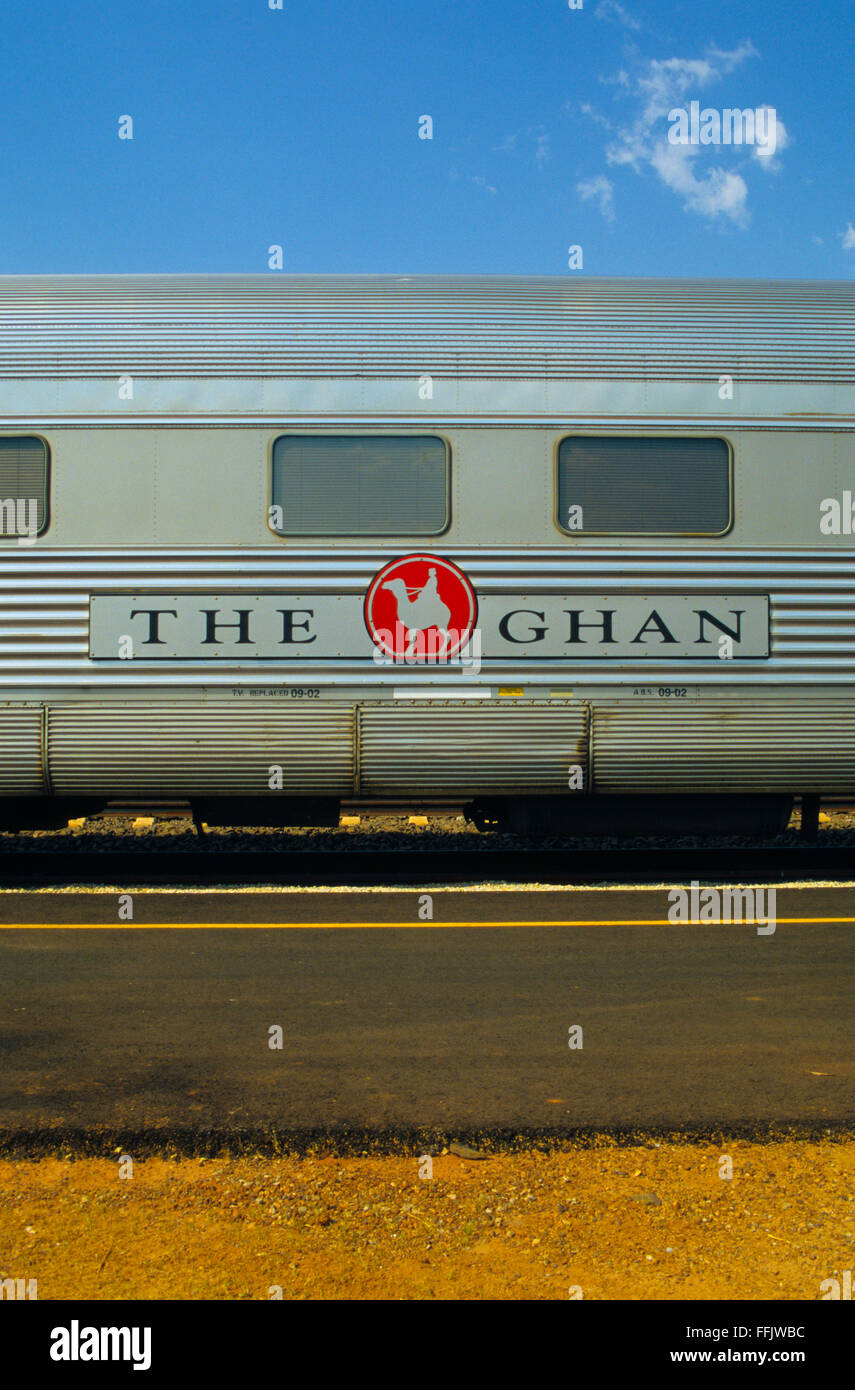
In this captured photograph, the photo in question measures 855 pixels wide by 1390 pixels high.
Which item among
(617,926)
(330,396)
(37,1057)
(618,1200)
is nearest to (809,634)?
(617,926)

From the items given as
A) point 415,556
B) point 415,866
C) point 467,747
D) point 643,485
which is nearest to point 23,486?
point 415,556

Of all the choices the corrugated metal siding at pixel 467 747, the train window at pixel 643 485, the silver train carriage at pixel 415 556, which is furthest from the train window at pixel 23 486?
the train window at pixel 643 485

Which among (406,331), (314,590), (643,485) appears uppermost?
(406,331)

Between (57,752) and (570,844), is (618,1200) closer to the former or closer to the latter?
(57,752)

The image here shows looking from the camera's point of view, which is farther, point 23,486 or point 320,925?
point 23,486

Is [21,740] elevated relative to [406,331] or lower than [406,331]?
lower

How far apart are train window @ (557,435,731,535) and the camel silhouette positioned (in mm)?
1086

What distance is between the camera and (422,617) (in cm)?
→ 749

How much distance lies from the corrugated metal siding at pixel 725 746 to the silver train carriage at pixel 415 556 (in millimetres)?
20

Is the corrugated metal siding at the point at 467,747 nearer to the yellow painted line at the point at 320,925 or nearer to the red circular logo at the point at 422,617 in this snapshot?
the red circular logo at the point at 422,617

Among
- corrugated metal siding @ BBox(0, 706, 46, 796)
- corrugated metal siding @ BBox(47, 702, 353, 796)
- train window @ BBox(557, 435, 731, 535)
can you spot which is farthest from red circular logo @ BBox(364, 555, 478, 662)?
corrugated metal siding @ BBox(0, 706, 46, 796)

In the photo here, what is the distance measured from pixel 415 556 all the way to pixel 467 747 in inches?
57.4

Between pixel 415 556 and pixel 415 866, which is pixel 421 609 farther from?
pixel 415 866

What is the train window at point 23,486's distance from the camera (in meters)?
7.53
